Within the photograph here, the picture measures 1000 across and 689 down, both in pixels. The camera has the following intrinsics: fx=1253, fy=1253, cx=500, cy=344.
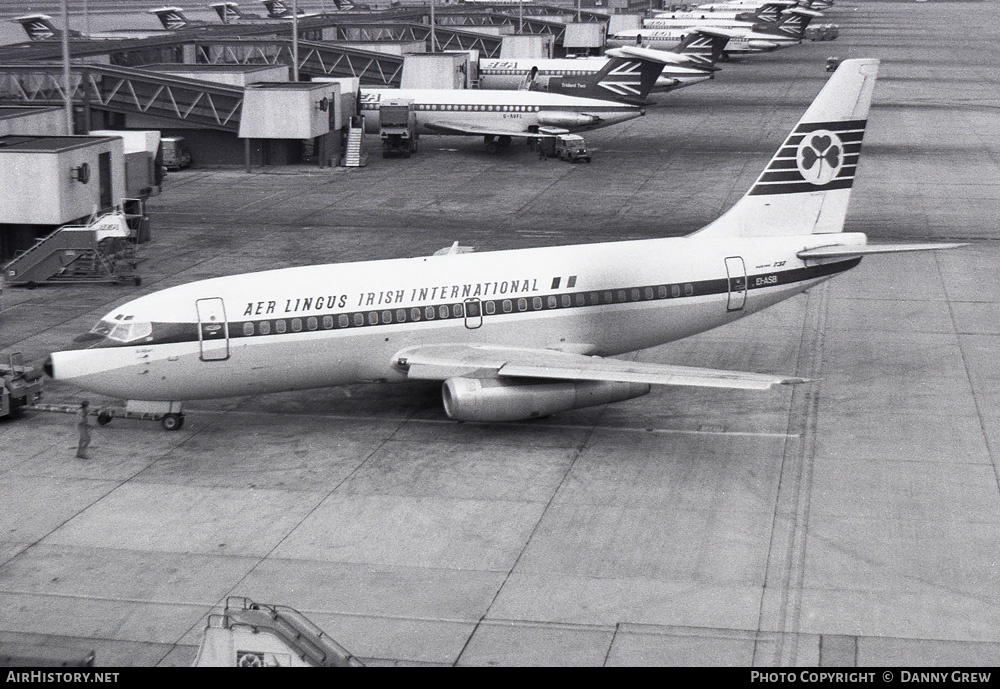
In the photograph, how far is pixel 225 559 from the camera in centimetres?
2380

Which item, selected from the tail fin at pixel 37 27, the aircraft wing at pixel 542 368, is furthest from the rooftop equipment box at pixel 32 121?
the tail fin at pixel 37 27

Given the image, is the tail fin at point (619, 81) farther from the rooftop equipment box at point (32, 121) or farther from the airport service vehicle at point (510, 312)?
the airport service vehicle at point (510, 312)

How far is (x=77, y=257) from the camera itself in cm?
4800

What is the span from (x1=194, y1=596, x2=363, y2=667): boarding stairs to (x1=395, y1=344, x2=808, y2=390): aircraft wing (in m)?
13.7

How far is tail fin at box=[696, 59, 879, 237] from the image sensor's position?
3506 centimetres

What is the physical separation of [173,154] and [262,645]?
206 feet

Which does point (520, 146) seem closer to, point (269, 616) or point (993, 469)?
point (993, 469)

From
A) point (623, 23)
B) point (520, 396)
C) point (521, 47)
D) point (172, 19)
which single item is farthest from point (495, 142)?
point (623, 23)

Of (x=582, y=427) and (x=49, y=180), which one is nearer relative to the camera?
(x=582, y=427)

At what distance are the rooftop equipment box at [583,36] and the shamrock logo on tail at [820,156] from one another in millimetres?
116368

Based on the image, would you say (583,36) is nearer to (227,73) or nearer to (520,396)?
(227,73)

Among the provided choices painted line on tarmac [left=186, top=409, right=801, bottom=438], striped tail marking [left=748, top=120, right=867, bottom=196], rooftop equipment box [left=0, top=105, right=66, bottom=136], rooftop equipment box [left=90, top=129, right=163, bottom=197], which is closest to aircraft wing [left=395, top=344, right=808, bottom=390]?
painted line on tarmac [left=186, top=409, right=801, bottom=438]

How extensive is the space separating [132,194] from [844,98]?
35.8 m

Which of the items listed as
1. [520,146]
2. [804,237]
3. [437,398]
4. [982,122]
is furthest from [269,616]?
[982,122]
